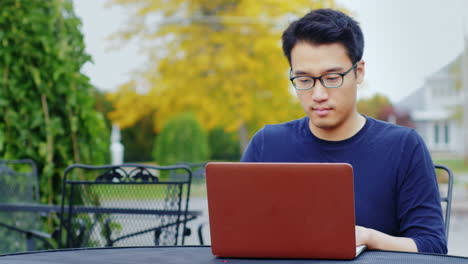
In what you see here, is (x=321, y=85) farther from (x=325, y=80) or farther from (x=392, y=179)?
(x=392, y=179)

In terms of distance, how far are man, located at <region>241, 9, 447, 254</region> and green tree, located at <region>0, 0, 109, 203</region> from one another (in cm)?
194

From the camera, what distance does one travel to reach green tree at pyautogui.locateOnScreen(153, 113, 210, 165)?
1482cm

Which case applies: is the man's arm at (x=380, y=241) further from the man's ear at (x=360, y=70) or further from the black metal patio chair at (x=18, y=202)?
the black metal patio chair at (x=18, y=202)

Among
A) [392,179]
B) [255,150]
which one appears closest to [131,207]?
[255,150]

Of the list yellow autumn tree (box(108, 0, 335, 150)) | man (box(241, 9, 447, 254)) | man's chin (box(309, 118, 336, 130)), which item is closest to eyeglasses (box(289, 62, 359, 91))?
man (box(241, 9, 447, 254))

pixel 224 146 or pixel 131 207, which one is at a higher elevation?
pixel 131 207

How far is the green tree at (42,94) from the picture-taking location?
3570 millimetres

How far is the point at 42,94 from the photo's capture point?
3590 mm

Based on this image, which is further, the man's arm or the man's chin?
the man's chin

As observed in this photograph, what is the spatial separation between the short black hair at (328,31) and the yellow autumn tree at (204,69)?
40.3ft

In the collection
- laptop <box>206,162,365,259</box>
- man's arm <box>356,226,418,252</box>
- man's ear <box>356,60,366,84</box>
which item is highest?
man's ear <box>356,60,366,84</box>

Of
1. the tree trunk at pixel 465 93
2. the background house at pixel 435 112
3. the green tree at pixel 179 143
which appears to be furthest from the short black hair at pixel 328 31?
the background house at pixel 435 112

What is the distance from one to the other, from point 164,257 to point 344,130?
0.79 m

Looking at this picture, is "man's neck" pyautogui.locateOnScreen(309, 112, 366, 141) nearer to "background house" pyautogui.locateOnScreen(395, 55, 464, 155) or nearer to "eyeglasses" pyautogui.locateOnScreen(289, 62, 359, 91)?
"eyeglasses" pyautogui.locateOnScreen(289, 62, 359, 91)
